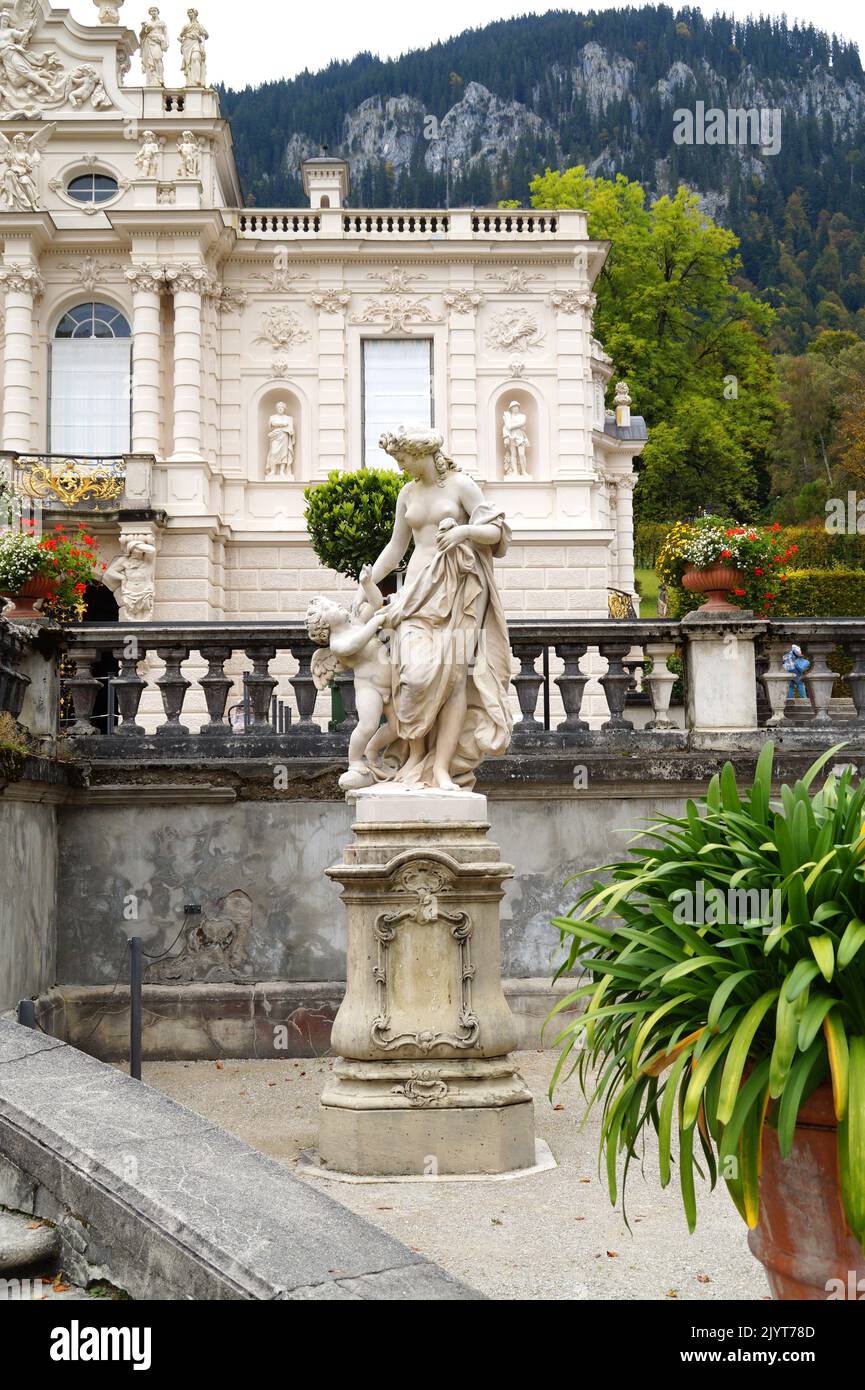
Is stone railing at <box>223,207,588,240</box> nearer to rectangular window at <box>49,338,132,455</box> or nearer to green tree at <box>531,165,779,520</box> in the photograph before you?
rectangular window at <box>49,338,132,455</box>

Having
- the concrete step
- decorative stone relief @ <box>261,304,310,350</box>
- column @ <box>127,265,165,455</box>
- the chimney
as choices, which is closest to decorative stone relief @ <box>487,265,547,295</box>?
decorative stone relief @ <box>261,304,310,350</box>

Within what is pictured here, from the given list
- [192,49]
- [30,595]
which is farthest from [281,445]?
[30,595]

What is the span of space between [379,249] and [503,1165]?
25303mm

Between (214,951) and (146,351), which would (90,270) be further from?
(214,951)

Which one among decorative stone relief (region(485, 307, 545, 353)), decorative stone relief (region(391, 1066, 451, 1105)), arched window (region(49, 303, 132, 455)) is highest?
decorative stone relief (region(485, 307, 545, 353))

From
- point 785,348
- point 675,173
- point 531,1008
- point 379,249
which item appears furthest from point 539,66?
point 531,1008

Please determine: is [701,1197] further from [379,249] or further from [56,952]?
[379,249]

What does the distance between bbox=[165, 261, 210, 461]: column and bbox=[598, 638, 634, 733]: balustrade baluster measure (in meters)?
19.1

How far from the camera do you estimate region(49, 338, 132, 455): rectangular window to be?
2958cm

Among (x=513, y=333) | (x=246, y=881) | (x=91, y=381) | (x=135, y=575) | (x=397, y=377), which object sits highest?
(x=513, y=333)

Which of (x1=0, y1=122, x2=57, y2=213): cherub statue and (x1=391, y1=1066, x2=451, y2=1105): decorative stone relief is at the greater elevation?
(x1=0, y1=122, x2=57, y2=213): cherub statue

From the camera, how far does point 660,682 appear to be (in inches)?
430

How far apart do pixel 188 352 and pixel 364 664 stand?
22460 millimetres

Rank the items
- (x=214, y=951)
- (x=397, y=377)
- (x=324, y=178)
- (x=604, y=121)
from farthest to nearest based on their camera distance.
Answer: (x=604, y=121)
(x=324, y=178)
(x=397, y=377)
(x=214, y=951)
